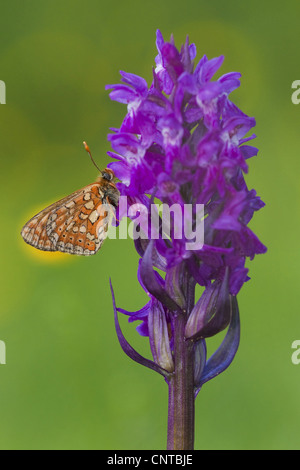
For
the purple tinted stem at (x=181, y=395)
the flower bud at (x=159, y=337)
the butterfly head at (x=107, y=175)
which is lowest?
the purple tinted stem at (x=181, y=395)

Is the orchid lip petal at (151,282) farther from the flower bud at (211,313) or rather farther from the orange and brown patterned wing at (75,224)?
the orange and brown patterned wing at (75,224)

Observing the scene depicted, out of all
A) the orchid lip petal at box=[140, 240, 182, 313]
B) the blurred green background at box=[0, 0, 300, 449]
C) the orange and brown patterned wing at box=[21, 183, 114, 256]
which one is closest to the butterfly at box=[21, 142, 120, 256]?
the orange and brown patterned wing at box=[21, 183, 114, 256]

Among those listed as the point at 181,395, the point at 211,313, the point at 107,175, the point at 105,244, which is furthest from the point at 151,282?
the point at 105,244

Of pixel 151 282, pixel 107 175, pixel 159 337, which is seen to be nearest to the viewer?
pixel 151 282

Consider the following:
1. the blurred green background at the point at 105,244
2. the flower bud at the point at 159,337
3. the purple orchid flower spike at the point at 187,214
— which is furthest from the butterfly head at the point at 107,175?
the blurred green background at the point at 105,244

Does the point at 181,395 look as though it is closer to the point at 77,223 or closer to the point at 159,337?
the point at 159,337

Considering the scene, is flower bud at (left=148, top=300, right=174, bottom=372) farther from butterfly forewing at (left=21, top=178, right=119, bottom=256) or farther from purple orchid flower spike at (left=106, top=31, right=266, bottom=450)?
butterfly forewing at (left=21, top=178, right=119, bottom=256)
